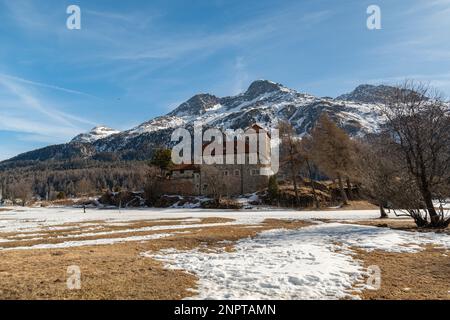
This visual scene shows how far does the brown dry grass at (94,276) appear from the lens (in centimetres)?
827

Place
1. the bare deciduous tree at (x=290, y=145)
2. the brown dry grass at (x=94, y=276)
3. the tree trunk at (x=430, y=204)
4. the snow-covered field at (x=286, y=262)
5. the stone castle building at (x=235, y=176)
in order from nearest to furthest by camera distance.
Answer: the brown dry grass at (x=94, y=276) → the snow-covered field at (x=286, y=262) → the tree trunk at (x=430, y=204) → the bare deciduous tree at (x=290, y=145) → the stone castle building at (x=235, y=176)

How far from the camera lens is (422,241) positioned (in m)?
17.4

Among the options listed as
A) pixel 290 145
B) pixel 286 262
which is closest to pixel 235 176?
pixel 290 145

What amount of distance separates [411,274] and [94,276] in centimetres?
1005

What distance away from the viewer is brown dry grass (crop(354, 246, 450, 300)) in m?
8.92

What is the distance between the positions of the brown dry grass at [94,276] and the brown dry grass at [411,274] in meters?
5.29

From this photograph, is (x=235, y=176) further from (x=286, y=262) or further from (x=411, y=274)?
(x=411, y=274)

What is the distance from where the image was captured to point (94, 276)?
9.85 m

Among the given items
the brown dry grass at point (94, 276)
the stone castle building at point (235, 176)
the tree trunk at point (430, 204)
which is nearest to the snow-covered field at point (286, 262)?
the brown dry grass at point (94, 276)

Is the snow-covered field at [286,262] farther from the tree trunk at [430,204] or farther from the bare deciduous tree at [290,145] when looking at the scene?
the bare deciduous tree at [290,145]

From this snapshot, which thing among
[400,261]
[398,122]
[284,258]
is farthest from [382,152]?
[284,258]
